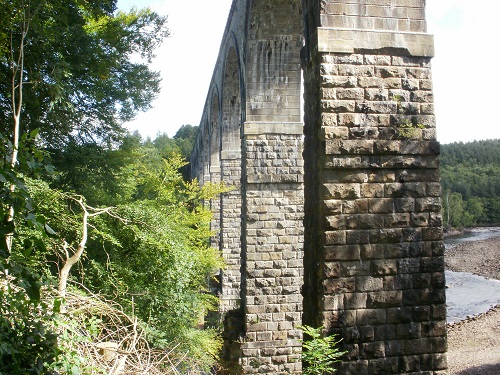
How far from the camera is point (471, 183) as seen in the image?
6103cm

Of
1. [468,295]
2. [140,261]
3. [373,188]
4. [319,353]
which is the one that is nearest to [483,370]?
[468,295]

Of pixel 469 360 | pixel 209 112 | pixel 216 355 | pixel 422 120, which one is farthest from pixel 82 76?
pixel 469 360

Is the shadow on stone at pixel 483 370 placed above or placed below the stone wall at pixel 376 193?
below

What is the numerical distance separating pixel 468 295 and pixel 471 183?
43164 mm

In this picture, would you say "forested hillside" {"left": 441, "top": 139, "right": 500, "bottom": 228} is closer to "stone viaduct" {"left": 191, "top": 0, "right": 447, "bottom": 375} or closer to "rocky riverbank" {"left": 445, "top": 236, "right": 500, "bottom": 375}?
"rocky riverbank" {"left": 445, "top": 236, "right": 500, "bottom": 375}

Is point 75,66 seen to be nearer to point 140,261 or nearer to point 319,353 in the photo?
point 140,261

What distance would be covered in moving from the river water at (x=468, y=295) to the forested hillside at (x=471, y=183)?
80.6 ft

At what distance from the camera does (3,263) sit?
2.06 m

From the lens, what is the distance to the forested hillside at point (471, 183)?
52656 millimetres

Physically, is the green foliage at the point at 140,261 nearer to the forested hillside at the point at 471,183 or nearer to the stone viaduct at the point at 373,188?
the stone viaduct at the point at 373,188

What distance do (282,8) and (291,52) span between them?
0.70m

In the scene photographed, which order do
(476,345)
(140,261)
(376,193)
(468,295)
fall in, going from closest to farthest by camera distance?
(376,193) < (140,261) < (476,345) < (468,295)

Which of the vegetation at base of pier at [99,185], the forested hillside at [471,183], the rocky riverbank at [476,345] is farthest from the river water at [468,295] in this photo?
the forested hillside at [471,183]

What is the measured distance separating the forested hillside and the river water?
2457 centimetres
